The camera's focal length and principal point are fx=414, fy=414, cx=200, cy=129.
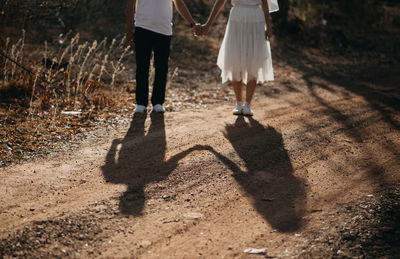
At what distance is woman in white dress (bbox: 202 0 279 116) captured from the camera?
5.65 meters

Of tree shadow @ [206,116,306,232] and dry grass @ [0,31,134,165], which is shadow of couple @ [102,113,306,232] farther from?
dry grass @ [0,31,134,165]

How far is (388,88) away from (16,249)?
7.21 metres

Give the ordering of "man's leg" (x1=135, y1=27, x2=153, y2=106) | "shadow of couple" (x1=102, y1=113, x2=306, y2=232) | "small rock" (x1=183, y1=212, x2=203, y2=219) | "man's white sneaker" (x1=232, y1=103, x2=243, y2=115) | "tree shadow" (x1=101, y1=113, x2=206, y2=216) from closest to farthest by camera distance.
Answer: "small rock" (x1=183, y1=212, x2=203, y2=219) < "shadow of couple" (x1=102, y1=113, x2=306, y2=232) < "tree shadow" (x1=101, y1=113, x2=206, y2=216) < "man's leg" (x1=135, y1=27, x2=153, y2=106) < "man's white sneaker" (x1=232, y1=103, x2=243, y2=115)

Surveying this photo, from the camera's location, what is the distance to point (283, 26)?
479 inches

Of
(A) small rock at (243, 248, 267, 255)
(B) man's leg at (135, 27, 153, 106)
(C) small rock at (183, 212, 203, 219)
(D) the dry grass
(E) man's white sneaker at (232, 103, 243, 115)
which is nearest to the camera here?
(A) small rock at (243, 248, 267, 255)

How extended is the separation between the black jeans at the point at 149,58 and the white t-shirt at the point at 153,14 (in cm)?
8

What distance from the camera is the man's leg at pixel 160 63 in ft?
19.0

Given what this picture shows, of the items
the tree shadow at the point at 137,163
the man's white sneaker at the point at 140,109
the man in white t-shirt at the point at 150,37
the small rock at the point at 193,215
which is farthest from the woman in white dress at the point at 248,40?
the small rock at the point at 193,215

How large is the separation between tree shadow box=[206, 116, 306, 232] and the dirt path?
1cm

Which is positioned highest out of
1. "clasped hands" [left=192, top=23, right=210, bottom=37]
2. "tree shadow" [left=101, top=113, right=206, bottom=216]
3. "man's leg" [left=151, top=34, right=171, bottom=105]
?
"clasped hands" [left=192, top=23, right=210, bottom=37]

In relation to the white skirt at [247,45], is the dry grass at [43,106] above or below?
below

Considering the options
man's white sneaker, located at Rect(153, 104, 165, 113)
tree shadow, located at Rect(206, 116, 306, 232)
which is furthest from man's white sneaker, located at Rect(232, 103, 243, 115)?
man's white sneaker, located at Rect(153, 104, 165, 113)

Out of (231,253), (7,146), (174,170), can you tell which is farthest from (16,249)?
(7,146)

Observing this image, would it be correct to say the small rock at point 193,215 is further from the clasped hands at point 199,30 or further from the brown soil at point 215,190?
the clasped hands at point 199,30
